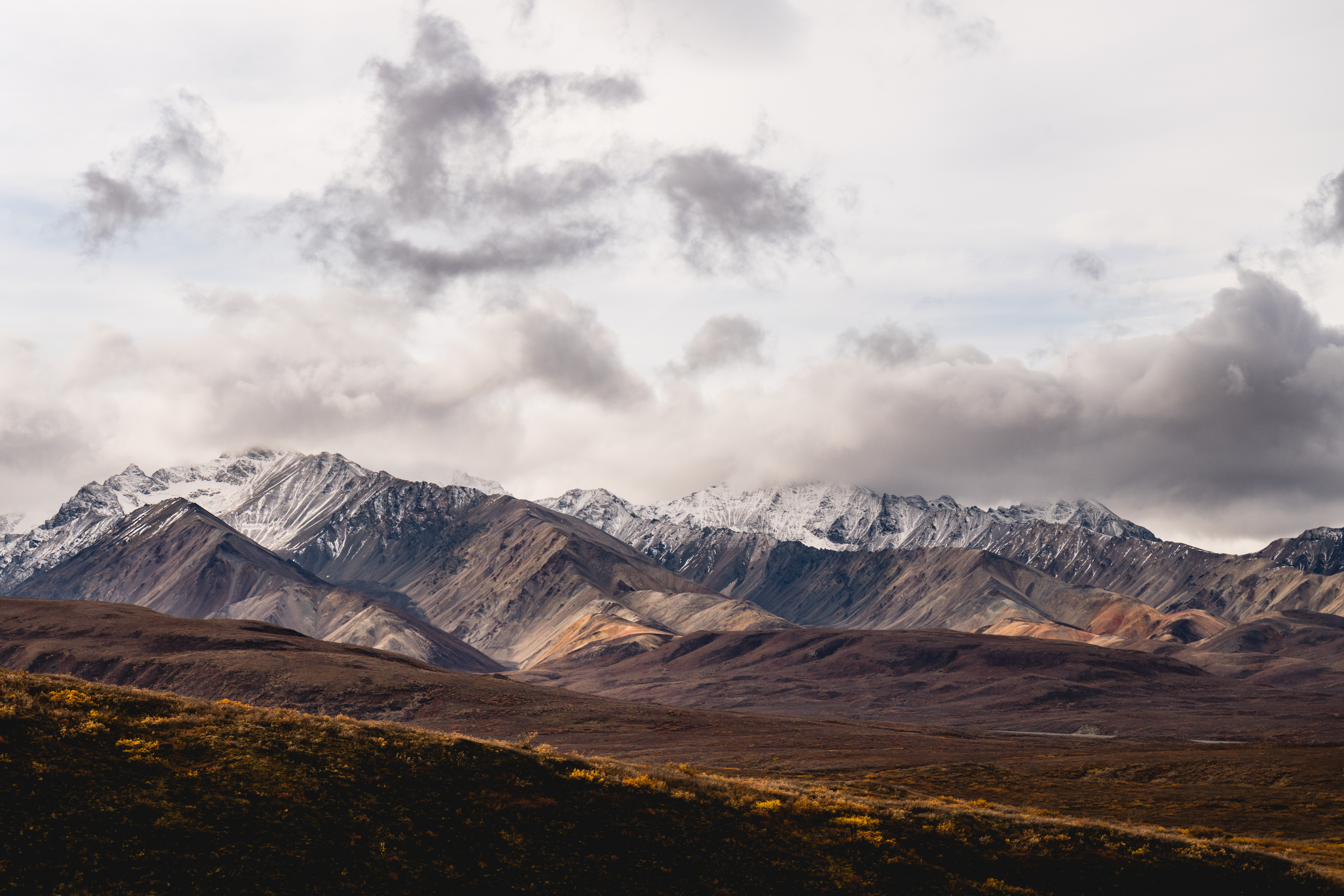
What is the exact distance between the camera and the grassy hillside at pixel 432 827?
2742 centimetres

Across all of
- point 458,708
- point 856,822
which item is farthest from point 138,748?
point 458,708

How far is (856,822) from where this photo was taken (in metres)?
41.8

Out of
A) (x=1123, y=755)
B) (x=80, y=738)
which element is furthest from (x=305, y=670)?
(x=80, y=738)

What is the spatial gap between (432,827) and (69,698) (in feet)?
43.5

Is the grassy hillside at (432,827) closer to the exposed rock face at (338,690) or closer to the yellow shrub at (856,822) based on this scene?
the yellow shrub at (856,822)

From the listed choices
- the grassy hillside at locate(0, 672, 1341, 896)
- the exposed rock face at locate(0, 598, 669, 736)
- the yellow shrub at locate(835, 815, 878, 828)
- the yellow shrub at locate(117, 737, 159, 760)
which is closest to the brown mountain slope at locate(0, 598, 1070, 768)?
the exposed rock face at locate(0, 598, 669, 736)

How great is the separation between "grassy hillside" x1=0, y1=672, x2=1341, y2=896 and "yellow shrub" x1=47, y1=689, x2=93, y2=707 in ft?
0.21

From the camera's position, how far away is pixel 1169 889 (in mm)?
40281

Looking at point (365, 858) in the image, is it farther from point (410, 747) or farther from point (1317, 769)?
point (1317, 769)

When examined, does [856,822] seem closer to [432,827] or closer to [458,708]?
[432,827]

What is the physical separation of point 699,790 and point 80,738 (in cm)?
2277

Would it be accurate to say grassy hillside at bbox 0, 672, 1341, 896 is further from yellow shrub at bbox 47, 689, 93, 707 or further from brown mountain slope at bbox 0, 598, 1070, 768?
brown mountain slope at bbox 0, 598, 1070, 768

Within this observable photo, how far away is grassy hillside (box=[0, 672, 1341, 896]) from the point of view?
27422 millimetres

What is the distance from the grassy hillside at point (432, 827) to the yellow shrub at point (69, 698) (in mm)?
64
